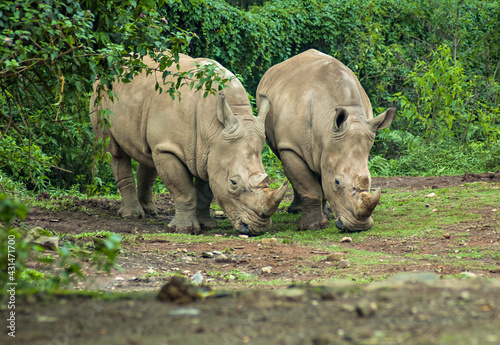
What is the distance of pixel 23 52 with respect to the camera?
4.96m

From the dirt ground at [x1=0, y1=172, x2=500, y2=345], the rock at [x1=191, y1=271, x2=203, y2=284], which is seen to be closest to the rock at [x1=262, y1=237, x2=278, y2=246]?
the rock at [x1=191, y1=271, x2=203, y2=284]

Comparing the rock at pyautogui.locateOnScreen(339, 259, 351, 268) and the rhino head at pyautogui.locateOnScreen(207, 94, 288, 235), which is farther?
the rhino head at pyautogui.locateOnScreen(207, 94, 288, 235)

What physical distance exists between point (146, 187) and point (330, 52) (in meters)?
7.65

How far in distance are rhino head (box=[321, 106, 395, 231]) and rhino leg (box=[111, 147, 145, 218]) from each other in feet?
8.73

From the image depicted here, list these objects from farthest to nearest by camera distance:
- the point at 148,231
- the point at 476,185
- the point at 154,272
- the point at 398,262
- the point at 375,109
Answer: the point at 375,109 < the point at 476,185 < the point at 148,231 < the point at 398,262 < the point at 154,272

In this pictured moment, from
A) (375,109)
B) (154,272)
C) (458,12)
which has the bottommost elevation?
(375,109)

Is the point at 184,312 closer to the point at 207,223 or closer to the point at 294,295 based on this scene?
the point at 294,295

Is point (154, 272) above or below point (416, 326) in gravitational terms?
below

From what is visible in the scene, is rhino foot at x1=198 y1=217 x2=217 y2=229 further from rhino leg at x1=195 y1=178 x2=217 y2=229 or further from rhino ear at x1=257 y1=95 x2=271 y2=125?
rhino ear at x1=257 y1=95 x2=271 y2=125

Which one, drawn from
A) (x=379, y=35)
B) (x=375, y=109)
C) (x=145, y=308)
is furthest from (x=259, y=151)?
(x=379, y=35)

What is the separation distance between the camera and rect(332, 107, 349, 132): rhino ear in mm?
7070

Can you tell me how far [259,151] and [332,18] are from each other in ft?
28.7

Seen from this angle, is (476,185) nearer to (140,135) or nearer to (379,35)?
(140,135)

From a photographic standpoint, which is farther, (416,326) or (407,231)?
(407,231)
